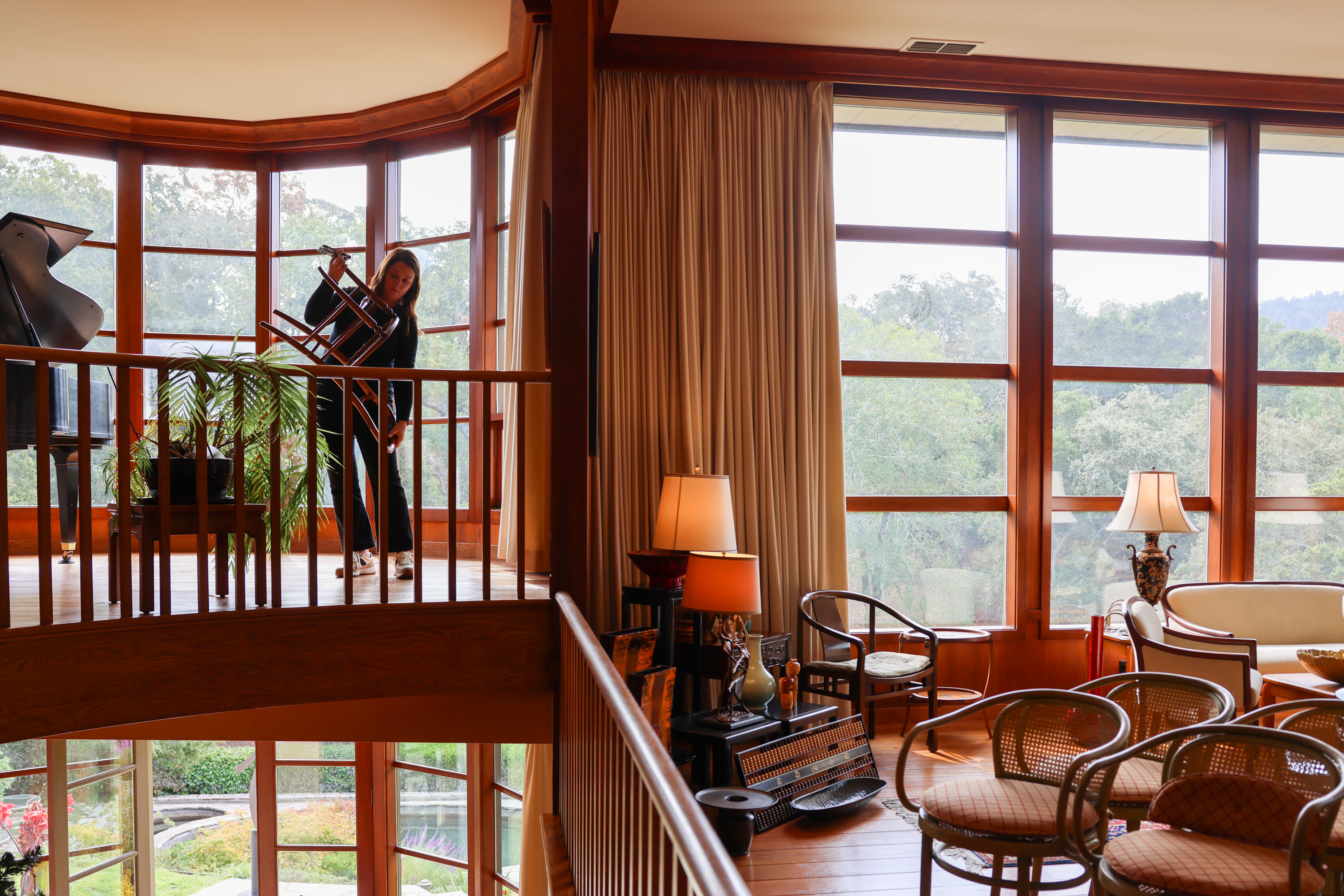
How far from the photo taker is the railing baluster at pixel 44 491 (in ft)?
9.80

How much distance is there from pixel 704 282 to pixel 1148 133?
313 centimetres

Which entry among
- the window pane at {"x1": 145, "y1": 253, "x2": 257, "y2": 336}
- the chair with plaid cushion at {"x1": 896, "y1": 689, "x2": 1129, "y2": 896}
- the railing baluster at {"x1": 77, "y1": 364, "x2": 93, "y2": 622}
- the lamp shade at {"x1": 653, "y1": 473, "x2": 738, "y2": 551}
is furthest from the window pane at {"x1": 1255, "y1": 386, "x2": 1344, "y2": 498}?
the window pane at {"x1": 145, "y1": 253, "x2": 257, "y2": 336}

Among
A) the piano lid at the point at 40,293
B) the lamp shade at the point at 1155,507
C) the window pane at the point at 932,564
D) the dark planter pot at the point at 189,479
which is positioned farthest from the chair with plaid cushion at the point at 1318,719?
the piano lid at the point at 40,293

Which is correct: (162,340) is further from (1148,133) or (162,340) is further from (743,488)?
(1148,133)

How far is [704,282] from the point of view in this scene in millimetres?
5383

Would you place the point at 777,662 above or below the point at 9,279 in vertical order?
below

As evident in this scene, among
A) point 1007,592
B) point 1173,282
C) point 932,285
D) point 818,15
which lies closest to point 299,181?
point 818,15

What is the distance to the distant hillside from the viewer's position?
6.16 metres

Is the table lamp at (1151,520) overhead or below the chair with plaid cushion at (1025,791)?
overhead

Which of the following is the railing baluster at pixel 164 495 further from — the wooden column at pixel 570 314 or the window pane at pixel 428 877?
the window pane at pixel 428 877

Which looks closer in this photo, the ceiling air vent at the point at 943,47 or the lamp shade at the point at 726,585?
the lamp shade at the point at 726,585

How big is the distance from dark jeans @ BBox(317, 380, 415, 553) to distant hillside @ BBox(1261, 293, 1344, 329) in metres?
5.45

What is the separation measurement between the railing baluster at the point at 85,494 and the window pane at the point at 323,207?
3.39 metres

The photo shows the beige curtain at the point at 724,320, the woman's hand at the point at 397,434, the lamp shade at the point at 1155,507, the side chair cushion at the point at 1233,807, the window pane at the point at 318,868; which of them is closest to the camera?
the side chair cushion at the point at 1233,807
